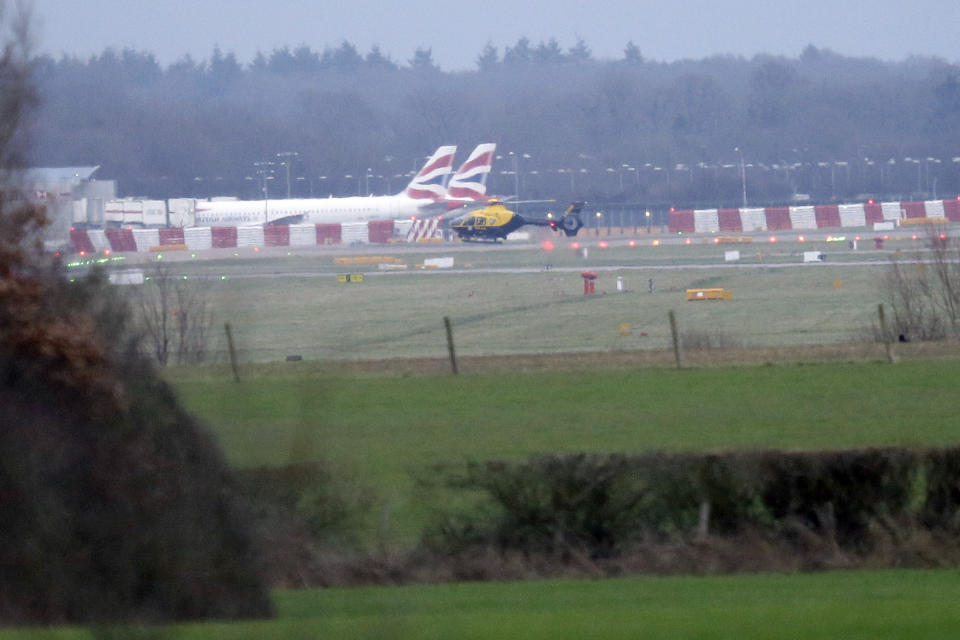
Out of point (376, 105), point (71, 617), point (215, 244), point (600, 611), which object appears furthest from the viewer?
point (376, 105)

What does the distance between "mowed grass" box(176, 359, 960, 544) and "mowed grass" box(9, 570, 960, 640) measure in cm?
154

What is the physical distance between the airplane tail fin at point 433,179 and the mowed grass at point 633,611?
63.7 metres

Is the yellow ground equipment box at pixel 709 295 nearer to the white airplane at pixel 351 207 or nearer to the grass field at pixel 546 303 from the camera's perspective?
the grass field at pixel 546 303

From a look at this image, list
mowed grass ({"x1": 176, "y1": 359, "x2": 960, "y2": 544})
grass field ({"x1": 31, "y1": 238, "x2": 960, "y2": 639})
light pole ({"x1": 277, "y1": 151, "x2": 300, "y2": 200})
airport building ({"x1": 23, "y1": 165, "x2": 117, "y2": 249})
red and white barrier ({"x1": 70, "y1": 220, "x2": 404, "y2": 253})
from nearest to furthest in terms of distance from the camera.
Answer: grass field ({"x1": 31, "y1": 238, "x2": 960, "y2": 639}), airport building ({"x1": 23, "y1": 165, "x2": 117, "y2": 249}), mowed grass ({"x1": 176, "y1": 359, "x2": 960, "y2": 544}), red and white barrier ({"x1": 70, "y1": 220, "x2": 404, "y2": 253}), light pole ({"x1": 277, "y1": 151, "x2": 300, "y2": 200})

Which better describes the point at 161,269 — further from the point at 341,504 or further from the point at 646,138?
the point at 646,138

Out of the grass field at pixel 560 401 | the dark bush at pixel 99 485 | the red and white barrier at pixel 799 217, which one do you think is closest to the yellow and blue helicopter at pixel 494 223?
the grass field at pixel 560 401

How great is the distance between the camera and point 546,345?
91.1 ft

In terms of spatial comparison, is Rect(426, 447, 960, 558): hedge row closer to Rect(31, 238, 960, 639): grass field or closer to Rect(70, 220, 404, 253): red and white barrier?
Rect(31, 238, 960, 639): grass field

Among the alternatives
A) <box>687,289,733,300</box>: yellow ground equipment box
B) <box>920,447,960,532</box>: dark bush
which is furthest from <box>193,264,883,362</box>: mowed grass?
<box>920,447,960,532</box>: dark bush

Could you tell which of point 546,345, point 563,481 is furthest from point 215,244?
point 563,481

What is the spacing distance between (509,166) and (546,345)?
68.2 meters

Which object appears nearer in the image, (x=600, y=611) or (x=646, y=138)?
(x=600, y=611)

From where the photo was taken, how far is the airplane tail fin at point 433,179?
72375mm

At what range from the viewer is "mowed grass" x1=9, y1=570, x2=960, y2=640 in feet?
17.8
